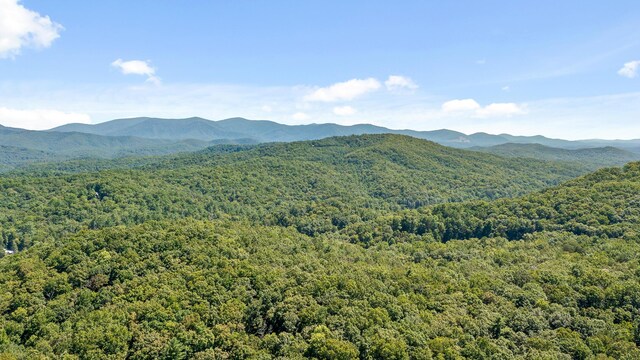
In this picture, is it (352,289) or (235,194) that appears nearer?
(352,289)

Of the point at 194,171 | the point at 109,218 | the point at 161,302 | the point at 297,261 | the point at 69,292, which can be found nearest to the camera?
the point at 161,302

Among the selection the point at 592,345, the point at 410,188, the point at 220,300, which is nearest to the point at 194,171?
the point at 410,188

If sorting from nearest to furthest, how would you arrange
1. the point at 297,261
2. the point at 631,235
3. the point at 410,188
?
the point at 297,261
the point at 631,235
the point at 410,188

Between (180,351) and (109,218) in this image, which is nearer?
(180,351)

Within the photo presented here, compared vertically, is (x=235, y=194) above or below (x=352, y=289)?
below

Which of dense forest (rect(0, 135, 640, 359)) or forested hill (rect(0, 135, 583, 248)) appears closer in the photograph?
dense forest (rect(0, 135, 640, 359))

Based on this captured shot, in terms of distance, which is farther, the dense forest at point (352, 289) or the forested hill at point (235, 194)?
the forested hill at point (235, 194)

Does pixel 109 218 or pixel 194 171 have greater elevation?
pixel 194 171

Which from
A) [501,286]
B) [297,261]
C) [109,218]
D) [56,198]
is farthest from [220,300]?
[56,198]

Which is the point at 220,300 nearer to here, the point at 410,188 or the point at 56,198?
the point at 56,198
